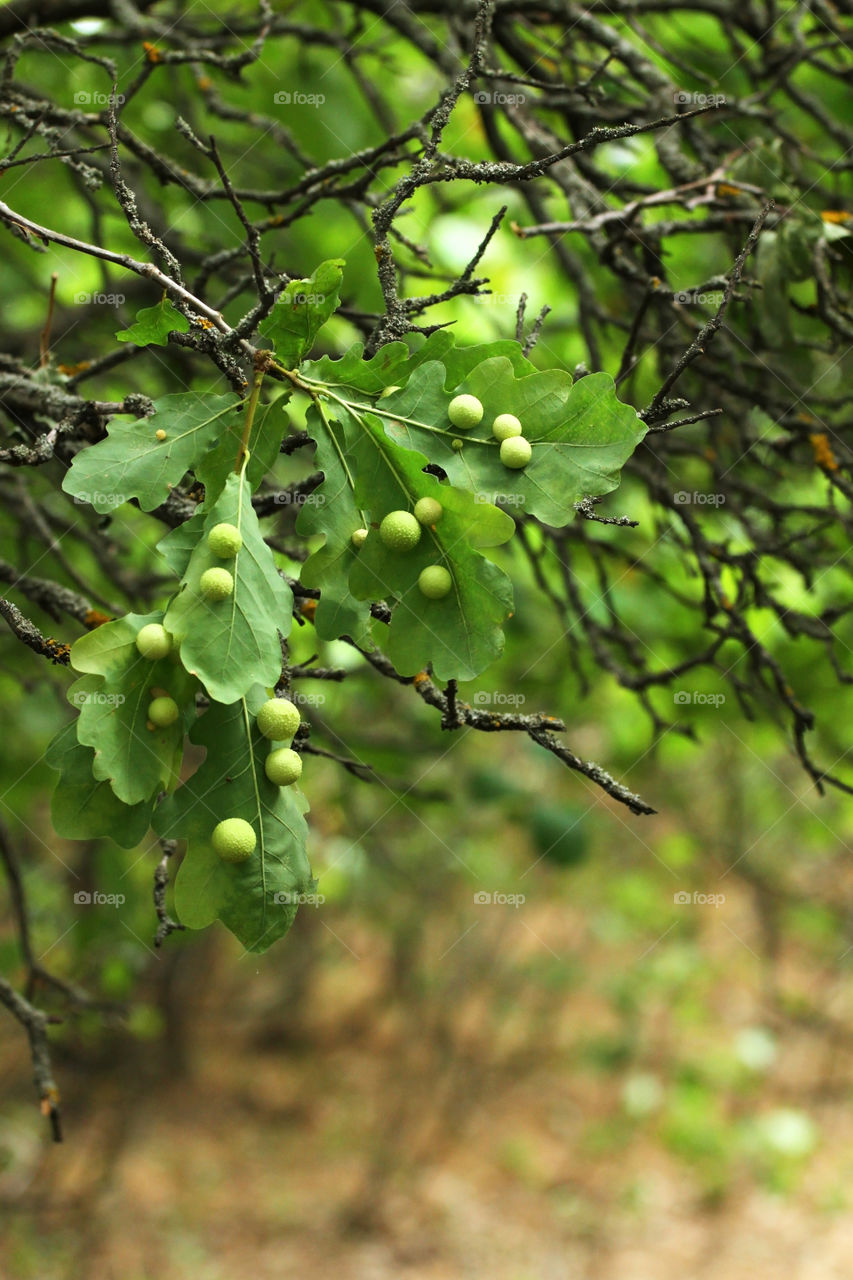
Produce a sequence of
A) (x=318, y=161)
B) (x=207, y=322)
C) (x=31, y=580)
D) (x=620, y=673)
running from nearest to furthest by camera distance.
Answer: (x=207, y=322), (x=31, y=580), (x=620, y=673), (x=318, y=161)

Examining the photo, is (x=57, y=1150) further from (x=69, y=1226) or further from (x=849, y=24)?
(x=849, y=24)

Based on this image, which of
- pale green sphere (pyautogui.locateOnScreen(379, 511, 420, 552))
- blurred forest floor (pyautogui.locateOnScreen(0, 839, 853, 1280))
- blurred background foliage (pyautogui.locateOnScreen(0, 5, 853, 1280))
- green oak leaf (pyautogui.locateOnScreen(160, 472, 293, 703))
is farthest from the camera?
blurred forest floor (pyautogui.locateOnScreen(0, 839, 853, 1280))

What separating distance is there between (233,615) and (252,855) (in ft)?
0.96

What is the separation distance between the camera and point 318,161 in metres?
3.46

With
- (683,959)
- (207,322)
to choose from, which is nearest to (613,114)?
(207,322)

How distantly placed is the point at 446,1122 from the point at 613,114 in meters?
6.44

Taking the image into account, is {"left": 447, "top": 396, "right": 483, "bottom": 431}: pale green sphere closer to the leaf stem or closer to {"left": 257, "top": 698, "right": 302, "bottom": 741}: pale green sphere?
the leaf stem

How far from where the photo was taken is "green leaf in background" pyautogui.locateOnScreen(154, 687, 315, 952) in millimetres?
1261

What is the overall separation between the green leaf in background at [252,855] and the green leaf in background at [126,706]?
0.04 metres

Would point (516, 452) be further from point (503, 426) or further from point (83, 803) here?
point (83, 803)

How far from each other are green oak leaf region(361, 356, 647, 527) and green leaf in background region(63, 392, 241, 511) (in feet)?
0.74

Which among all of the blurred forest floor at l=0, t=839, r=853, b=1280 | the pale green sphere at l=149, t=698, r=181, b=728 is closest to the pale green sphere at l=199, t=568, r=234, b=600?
the pale green sphere at l=149, t=698, r=181, b=728

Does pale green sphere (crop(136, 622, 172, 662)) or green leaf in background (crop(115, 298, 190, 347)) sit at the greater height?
green leaf in background (crop(115, 298, 190, 347))

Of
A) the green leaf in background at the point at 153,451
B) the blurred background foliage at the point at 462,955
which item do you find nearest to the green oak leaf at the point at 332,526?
the green leaf in background at the point at 153,451
